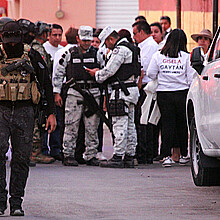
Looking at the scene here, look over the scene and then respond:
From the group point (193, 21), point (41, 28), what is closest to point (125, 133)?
point (41, 28)

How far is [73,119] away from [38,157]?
3.23 ft

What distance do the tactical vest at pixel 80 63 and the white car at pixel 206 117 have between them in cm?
271

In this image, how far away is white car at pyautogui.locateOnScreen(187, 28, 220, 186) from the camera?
26.8 feet

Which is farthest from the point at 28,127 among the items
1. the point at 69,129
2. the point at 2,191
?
the point at 69,129

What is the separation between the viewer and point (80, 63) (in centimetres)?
1202

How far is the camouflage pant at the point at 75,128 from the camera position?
477 inches

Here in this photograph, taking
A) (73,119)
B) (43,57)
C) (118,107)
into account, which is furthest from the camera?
(43,57)

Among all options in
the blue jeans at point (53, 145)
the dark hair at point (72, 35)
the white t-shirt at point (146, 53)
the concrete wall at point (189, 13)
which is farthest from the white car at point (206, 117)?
the concrete wall at point (189, 13)

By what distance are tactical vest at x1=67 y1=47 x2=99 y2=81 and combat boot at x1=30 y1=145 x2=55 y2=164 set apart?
1311mm

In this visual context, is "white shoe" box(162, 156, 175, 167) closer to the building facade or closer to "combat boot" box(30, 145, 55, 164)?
"combat boot" box(30, 145, 55, 164)

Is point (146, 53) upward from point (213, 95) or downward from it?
upward

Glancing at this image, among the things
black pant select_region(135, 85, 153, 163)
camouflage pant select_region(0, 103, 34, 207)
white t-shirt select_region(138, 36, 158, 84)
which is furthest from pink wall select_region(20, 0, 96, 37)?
camouflage pant select_region(0, 103, 34, 207)

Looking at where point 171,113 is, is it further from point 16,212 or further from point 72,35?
point 16,212

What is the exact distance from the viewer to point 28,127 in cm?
747
